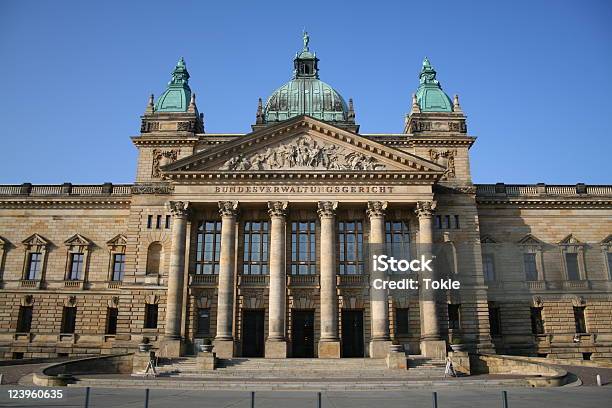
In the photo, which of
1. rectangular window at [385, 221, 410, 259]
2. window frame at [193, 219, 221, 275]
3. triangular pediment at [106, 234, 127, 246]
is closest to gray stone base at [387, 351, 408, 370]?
rectangular window at [385, 221, 410, 259]

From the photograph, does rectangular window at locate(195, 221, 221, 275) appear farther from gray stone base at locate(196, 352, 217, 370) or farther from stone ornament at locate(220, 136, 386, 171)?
gray stone base at locate(196, 352, 217, 370)

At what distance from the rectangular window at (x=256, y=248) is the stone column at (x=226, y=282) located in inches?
90.2

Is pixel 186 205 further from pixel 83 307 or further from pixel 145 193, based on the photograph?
pixel 83 307

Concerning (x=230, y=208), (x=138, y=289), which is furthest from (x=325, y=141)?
(x=138, y=289)

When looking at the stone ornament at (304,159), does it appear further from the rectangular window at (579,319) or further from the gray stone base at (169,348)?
the rectangular window at (579,319)

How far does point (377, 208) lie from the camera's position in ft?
148

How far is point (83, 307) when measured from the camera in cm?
5156

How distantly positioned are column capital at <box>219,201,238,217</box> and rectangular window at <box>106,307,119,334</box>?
15.7m

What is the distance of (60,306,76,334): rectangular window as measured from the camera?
51625mm

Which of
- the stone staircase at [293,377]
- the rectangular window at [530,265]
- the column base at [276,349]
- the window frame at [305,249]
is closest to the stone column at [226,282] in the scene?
the stone staircase at [293,377]

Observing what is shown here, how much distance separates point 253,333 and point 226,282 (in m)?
5.35

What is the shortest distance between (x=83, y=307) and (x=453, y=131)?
129 ft

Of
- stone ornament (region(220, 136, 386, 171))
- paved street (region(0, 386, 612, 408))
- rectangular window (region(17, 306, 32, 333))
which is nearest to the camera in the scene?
paved street (region(0, 386, 612, 408))

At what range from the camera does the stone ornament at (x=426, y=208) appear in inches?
1785
